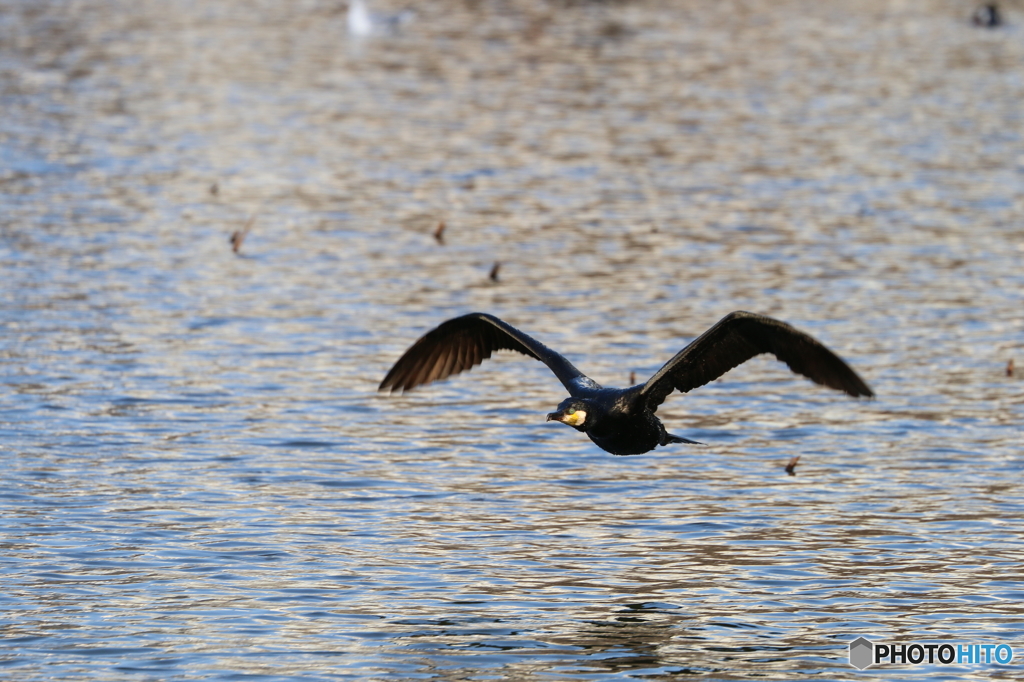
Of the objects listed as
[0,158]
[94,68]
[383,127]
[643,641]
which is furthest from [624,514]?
[94,68]

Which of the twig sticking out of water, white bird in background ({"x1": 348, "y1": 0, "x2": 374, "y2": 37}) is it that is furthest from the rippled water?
white bird in background ({"x1": 348, "y1": 0, "x2": 374, "y2": 37})

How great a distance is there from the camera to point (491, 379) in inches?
679

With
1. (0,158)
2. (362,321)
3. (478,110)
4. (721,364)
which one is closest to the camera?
(721,364)

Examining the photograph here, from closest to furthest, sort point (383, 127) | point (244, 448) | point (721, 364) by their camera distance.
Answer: point (721, 364), point (244, 448), point (383, 127)

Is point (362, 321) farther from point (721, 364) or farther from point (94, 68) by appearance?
point (94, 68)

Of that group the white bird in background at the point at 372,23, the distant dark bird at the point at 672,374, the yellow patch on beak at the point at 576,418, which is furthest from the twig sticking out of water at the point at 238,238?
the white bird in background at the point at 372,23

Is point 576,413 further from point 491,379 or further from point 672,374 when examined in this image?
point 491,379

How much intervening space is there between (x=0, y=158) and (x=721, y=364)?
19264 millimetres

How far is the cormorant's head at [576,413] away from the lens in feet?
36.3

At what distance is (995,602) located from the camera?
10.9 metres
